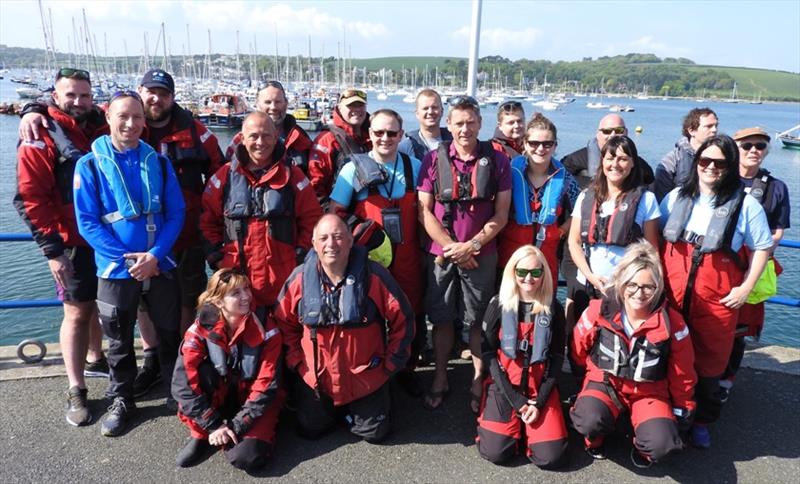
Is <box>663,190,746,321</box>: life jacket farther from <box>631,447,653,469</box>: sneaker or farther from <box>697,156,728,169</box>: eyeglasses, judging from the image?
<box>631,447,653,469</box>: sneaker

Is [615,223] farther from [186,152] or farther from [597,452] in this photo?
[186,152]

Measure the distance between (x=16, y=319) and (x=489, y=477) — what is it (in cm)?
1165

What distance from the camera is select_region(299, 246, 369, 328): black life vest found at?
3.61 m

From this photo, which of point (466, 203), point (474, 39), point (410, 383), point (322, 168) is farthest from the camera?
point (474, 39)

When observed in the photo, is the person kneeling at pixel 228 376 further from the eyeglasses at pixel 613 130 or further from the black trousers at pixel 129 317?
the eyeglasses at pixel 613 130

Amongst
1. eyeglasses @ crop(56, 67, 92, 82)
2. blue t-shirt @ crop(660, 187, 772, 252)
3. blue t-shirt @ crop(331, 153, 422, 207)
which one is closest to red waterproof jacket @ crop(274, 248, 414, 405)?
blue t-shirt @ crop(331, 153, 422, 207)

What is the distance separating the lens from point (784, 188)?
13.4 feet

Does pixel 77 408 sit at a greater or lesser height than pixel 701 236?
lesser

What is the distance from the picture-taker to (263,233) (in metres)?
3.91

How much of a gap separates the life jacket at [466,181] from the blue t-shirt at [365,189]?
0.32 m

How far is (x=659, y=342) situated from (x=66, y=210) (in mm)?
4263

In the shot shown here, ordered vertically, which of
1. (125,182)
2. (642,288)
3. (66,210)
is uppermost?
(125,182)

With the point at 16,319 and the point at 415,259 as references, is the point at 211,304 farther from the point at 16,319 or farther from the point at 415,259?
the point at 16,319

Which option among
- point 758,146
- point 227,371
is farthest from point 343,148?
point 758,146
